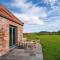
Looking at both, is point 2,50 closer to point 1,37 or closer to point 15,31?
point 1,37

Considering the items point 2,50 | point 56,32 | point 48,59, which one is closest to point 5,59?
point 2,50

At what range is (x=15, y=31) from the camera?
1870 cm

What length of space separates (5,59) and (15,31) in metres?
8.13

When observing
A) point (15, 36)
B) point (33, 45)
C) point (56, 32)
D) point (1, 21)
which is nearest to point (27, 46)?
point (33, 45)

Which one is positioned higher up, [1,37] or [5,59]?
[1,37]

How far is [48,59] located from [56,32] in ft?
272

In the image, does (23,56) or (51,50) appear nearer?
(23,56)

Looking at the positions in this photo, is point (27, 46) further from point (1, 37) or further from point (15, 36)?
point (1, 37)

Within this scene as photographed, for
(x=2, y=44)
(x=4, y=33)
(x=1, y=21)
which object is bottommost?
(x=2, y=44)

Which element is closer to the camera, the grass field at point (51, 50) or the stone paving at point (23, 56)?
the stone paving at point (23, 56)

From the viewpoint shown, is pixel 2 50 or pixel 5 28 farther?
pixel 5 28

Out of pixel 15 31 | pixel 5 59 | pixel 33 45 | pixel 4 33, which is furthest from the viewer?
pixel 15 31

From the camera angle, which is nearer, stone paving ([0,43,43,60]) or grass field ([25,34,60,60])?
Answer: stone paving ([0,43,43,60])

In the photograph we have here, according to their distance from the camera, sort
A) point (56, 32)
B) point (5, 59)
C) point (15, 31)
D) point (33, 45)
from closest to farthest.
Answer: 1. point (5, 59)
2. point (33, 45)
3. point (15, 31)
4. point (56, 32)
